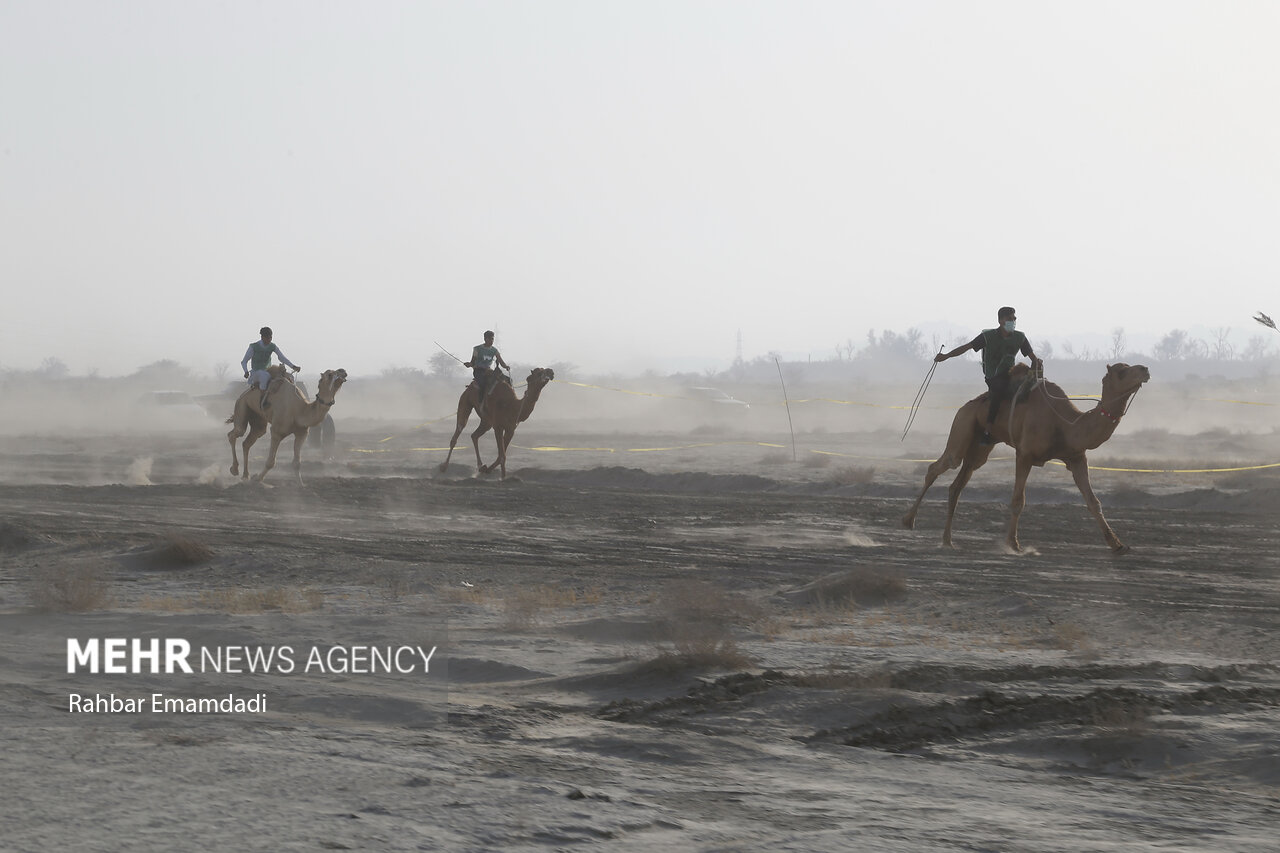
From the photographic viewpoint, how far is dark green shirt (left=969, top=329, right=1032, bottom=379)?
16.4 m

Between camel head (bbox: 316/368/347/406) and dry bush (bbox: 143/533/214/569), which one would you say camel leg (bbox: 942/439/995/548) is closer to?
dry bush (bbox: 143/533/214/569)

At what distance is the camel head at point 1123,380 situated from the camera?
1498 centimetres

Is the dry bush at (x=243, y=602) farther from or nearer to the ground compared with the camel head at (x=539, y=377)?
nearer to the ground

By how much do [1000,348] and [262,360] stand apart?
1423 centimetres

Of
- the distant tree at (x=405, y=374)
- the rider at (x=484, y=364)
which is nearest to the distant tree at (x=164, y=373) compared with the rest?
the distant tree at (x=405, y=374)

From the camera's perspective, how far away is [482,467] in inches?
1125

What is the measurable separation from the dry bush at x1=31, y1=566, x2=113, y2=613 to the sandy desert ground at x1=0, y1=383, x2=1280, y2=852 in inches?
1.4

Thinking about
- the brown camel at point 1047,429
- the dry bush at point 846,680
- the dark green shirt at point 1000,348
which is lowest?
the dry bush at point 846,680

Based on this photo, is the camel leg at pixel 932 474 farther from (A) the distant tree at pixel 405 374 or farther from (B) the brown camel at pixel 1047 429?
(A) the distant tree at pixel 405 374

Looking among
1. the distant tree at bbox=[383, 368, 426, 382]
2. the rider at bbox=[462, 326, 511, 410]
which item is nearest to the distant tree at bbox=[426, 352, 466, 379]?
the distant tree at bbox=[383, 368, 426, 382]

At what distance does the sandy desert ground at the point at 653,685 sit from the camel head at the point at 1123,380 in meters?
1.83

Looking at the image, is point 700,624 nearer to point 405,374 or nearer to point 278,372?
point 278,372

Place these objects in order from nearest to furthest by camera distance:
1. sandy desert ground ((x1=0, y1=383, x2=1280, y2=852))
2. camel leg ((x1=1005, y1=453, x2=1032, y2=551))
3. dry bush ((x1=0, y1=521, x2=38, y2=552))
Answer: sandy desert ground ((x1=0, y1=383, x2=1280, y2=852)) < dry bush ((x1=0, y1=521, x2=38, y2=552)) < camel leg ((x1=1005, y1=453, x2=1032, y2=551))

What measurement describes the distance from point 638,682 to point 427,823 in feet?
10.7
